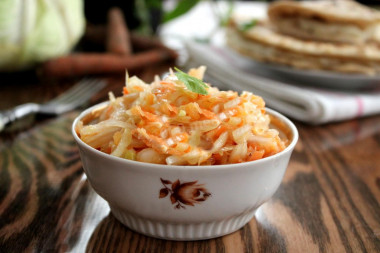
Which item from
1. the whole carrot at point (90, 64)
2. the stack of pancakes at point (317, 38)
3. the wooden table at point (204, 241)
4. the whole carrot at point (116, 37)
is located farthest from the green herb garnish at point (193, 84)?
the whole carrot at point (116, 37)

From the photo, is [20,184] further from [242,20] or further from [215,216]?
[242,20]

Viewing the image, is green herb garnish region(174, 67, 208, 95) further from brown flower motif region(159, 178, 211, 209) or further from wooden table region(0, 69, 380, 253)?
wooden table region(0, 69, 380, 253)

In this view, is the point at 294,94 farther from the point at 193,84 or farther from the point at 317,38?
the point at 193,84

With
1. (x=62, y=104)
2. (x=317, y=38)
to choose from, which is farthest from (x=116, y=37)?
(x=317, y=38)

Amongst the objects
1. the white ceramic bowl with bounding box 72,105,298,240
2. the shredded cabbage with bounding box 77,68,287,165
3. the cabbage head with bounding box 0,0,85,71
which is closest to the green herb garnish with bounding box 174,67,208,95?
the shredded cabbage with bounding box 77,68,287,165

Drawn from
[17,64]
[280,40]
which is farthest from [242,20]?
[17,64]

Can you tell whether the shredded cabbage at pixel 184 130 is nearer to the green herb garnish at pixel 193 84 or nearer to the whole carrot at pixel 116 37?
the green herb garnish at pixel 193 84
